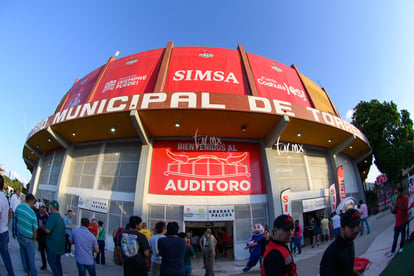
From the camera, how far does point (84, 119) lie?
33.9 ft

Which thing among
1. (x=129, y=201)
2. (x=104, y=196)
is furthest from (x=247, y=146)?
(x=104, y=196)

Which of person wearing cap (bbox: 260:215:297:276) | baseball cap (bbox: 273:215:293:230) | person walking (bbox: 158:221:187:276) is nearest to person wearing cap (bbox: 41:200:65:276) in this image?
person walking (bbox: 158:221:187:276)

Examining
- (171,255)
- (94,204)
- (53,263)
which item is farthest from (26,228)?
(94,204)

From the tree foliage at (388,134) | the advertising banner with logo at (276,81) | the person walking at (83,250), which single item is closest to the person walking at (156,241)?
the person walking at (83,250)

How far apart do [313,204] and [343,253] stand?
11.6 m

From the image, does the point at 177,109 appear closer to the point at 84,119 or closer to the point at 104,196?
the point at 84,119

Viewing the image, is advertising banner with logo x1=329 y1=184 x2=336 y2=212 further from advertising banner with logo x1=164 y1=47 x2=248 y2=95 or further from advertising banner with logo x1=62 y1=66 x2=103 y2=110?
advertising banner with logo x1=62 y1=66 x2=103 y2=110

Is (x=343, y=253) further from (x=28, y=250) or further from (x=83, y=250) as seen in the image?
(x=28, y=250)

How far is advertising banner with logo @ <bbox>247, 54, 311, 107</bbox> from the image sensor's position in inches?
491

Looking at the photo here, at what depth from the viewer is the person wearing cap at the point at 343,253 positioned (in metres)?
2.11

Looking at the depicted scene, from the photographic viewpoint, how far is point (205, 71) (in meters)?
12.4

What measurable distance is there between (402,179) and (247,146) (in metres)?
18.1

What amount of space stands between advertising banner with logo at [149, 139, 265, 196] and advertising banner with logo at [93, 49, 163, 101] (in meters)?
3.74

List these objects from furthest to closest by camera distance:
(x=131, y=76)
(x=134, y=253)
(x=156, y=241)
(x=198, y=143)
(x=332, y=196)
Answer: (x=332, y=196) → (x=131, y=76) → (x=198, y=143) → (x=156, y=241) → (x=134, y=253)
